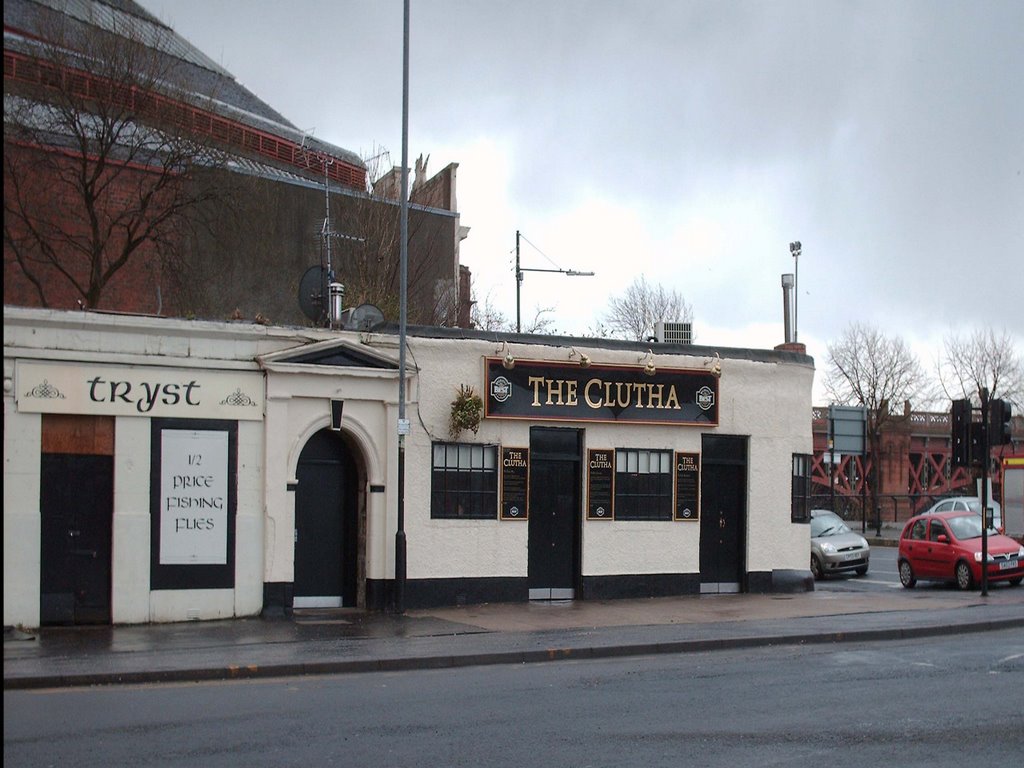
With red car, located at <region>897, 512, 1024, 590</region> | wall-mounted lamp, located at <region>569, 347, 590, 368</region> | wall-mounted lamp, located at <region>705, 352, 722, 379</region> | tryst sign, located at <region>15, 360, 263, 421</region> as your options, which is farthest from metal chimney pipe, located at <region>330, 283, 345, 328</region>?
red car, located at <region>897, 512, 1024, 590</region>

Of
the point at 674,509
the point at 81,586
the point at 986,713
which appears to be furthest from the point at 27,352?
the point at 986,713

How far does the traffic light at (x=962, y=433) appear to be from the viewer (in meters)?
22.0

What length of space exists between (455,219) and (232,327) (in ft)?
78.2

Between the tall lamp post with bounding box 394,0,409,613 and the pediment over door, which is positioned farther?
the tall lamp post with bounding box 394,0,409,613

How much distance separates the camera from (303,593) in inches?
733

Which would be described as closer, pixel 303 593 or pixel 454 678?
pixel 454 678

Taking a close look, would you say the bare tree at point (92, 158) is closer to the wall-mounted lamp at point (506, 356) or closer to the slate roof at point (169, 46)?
the slate roof at point (169, 46)

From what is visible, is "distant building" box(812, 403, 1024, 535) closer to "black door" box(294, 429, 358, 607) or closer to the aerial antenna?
the aerial antenna

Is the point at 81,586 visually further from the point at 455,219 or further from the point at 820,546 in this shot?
the point at 455,219

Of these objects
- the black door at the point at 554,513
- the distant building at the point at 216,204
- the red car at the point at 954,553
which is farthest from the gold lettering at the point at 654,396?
the distant building at the point at 216,204

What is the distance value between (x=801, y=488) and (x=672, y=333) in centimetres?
403

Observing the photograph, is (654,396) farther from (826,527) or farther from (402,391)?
(826,527)

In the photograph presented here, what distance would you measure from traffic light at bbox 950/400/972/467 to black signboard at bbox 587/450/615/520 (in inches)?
269

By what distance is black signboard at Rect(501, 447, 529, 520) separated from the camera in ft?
65.6
